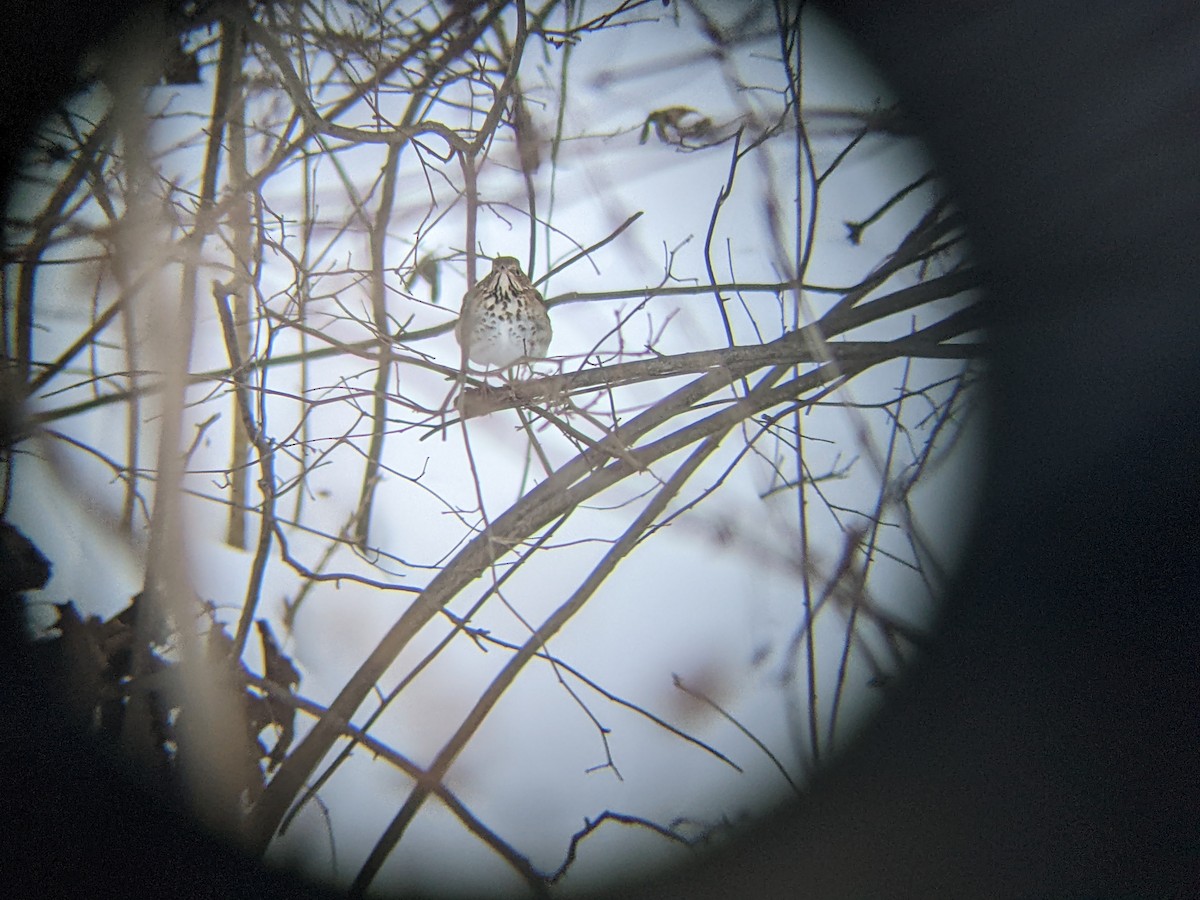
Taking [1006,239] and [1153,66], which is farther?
[1006,239]

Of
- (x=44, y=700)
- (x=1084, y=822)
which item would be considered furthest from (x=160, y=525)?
(x=1084, y=822)

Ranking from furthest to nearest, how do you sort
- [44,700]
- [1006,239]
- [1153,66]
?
1. [44,700]
2. [1006,239]
3. [1153,66]

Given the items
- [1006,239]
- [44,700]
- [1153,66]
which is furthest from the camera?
[44,700]

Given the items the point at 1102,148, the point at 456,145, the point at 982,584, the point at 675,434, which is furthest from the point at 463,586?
the point at 1102,148

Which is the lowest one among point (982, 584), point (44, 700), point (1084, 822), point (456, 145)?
point (44, 700)

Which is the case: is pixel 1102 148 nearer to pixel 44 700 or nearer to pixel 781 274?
pixel 781 274

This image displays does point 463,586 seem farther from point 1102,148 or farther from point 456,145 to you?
point 1102,148

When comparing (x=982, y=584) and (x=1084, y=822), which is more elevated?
(x=982, y=584)
